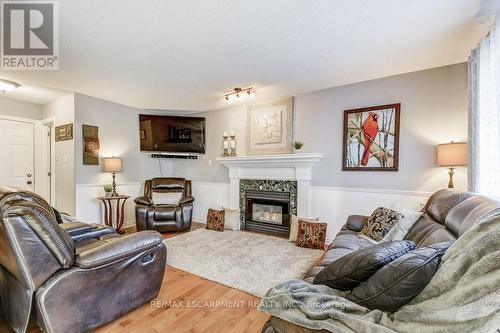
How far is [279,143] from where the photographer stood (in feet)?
13.0

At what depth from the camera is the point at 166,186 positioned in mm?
4488

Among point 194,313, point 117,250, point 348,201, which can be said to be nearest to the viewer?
point 117,250

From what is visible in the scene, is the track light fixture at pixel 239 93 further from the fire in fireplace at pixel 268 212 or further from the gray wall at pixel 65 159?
the gray wall at pixel 65 159

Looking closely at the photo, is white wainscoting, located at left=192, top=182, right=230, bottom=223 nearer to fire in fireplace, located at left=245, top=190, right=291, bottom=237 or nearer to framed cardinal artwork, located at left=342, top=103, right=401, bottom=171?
fire in fireplace, located at left=245, top=190, right=291, bottom=237

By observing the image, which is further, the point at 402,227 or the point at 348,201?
the point at 348,201

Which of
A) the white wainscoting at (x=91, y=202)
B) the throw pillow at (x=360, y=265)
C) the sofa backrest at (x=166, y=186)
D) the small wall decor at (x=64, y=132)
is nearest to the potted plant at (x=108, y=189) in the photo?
the white wainscoting at (x=91, y=202)

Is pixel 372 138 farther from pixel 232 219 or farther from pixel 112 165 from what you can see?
pixel 112 165

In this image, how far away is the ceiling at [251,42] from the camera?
68.6 inches

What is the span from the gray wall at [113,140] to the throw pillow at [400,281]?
4.39 meters

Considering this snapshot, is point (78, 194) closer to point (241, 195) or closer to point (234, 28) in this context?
point (241, 195)

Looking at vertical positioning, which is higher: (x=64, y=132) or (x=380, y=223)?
(x=64, y=132)

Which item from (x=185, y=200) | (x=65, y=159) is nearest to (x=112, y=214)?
(x=65, y=159)

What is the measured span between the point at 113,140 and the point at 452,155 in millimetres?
5119

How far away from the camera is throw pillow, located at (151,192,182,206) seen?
13.8 feet
